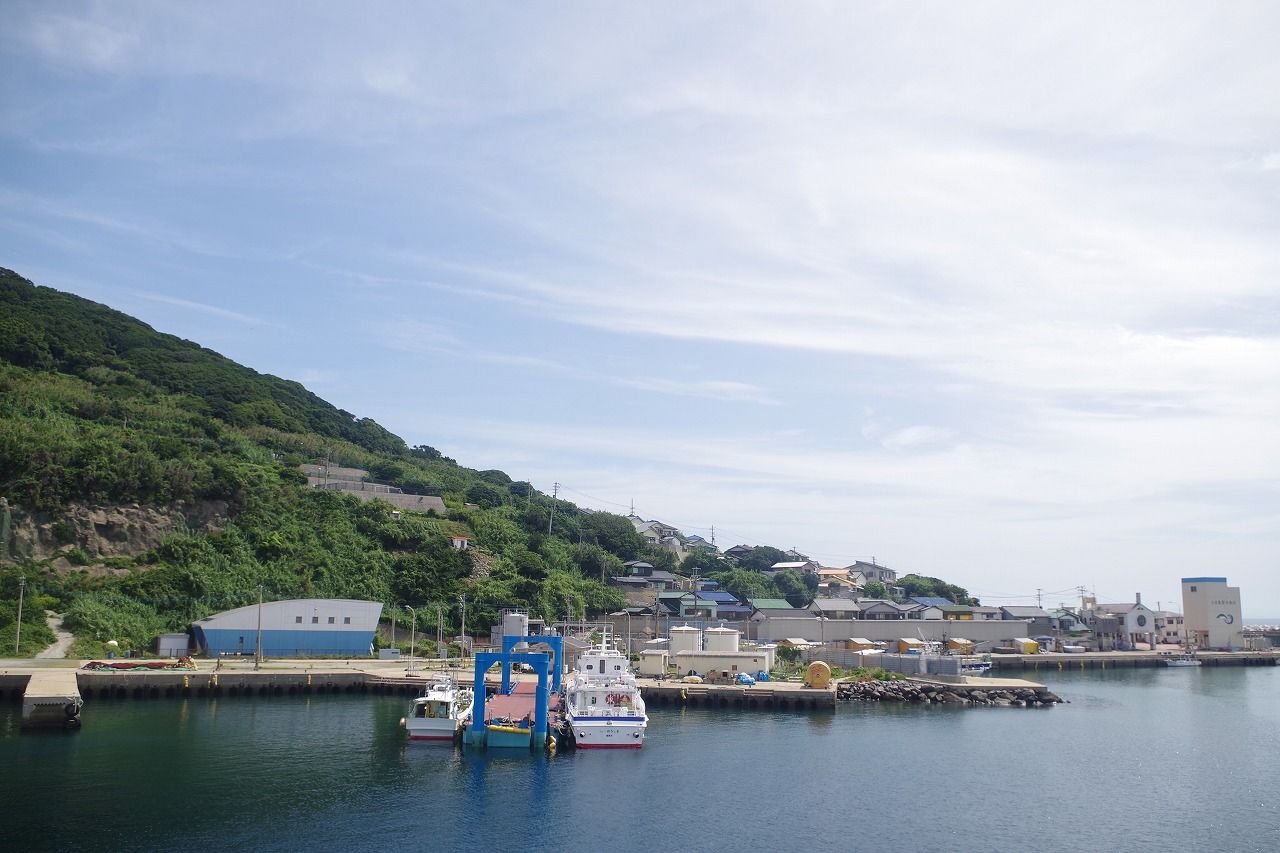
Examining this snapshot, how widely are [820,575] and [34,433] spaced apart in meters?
92.1

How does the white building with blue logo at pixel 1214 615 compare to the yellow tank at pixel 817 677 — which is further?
the white building with blue logo at pixel 1214 615

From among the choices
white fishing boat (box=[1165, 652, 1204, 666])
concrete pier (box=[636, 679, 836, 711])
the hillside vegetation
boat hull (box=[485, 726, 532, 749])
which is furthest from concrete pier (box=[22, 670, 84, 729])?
white fishing boat (box=[1165, 652, 1204, 666])

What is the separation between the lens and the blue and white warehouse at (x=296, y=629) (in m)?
59.2

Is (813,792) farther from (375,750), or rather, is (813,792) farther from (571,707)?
(375,750)

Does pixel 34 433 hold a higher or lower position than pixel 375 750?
higher

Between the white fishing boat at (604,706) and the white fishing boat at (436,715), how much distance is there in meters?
4.51

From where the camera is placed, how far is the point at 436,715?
3809 cm

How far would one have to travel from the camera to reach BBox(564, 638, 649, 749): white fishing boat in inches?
1444

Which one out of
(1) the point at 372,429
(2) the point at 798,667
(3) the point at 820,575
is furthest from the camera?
(1) the point at 372,429

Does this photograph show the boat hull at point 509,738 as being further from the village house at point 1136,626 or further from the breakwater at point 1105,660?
the village house at point 1136,626

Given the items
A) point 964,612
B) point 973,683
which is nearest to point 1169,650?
point 964,612

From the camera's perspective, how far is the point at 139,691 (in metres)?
47.9

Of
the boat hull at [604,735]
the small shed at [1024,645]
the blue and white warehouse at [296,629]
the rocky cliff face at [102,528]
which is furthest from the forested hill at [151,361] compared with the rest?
the small shed at [1024,645]

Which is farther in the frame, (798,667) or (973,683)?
(798,667)
